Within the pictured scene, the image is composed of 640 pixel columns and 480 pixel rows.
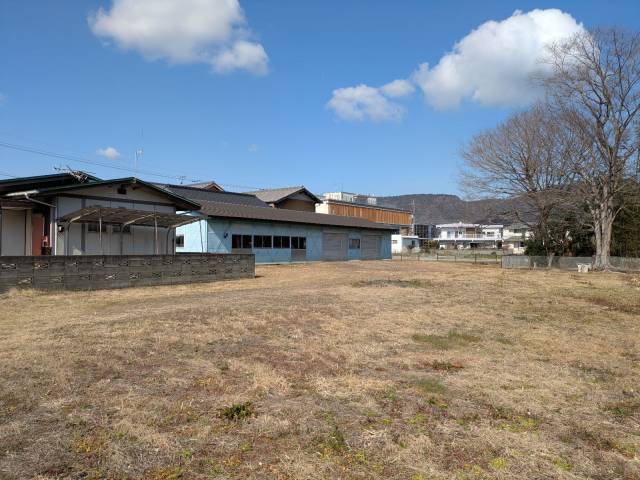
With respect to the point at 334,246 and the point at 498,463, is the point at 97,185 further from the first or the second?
the point at 334,246

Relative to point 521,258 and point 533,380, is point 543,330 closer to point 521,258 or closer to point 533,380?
point 533,380

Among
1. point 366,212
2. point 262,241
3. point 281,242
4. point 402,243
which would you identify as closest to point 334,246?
point 281,242

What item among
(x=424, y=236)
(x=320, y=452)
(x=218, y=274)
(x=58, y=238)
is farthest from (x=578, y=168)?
(x=424, y=236)

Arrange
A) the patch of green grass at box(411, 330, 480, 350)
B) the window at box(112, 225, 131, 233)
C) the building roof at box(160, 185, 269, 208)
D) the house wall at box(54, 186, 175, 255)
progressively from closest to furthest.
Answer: the patch of green grass at box(411, 330, 480, 350), the house wall at box(54, 186, 175, 255), the window at box(112, 225, 131, 233), the building roof at box(160, 185, 269, 208)

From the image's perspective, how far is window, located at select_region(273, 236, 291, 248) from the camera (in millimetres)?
33344

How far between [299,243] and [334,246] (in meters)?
4.93

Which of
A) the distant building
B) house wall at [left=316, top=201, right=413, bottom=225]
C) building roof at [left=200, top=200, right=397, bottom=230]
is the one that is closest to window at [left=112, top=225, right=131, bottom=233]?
building roof at [left=200, top=200, right=397, bottom=230]

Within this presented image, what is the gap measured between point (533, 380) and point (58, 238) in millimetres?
A: 17618

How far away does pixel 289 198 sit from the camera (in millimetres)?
49906

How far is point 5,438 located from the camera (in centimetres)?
369

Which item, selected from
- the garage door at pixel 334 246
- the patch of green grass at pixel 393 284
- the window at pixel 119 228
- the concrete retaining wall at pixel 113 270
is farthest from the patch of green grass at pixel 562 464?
the garage door at pixel 334 246

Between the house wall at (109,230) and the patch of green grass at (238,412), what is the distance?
637 inches

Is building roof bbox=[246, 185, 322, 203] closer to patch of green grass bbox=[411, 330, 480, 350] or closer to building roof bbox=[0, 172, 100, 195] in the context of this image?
building roof bbox=[0, 172, 100, 195]

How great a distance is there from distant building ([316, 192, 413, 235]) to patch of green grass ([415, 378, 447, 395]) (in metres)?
50.1
